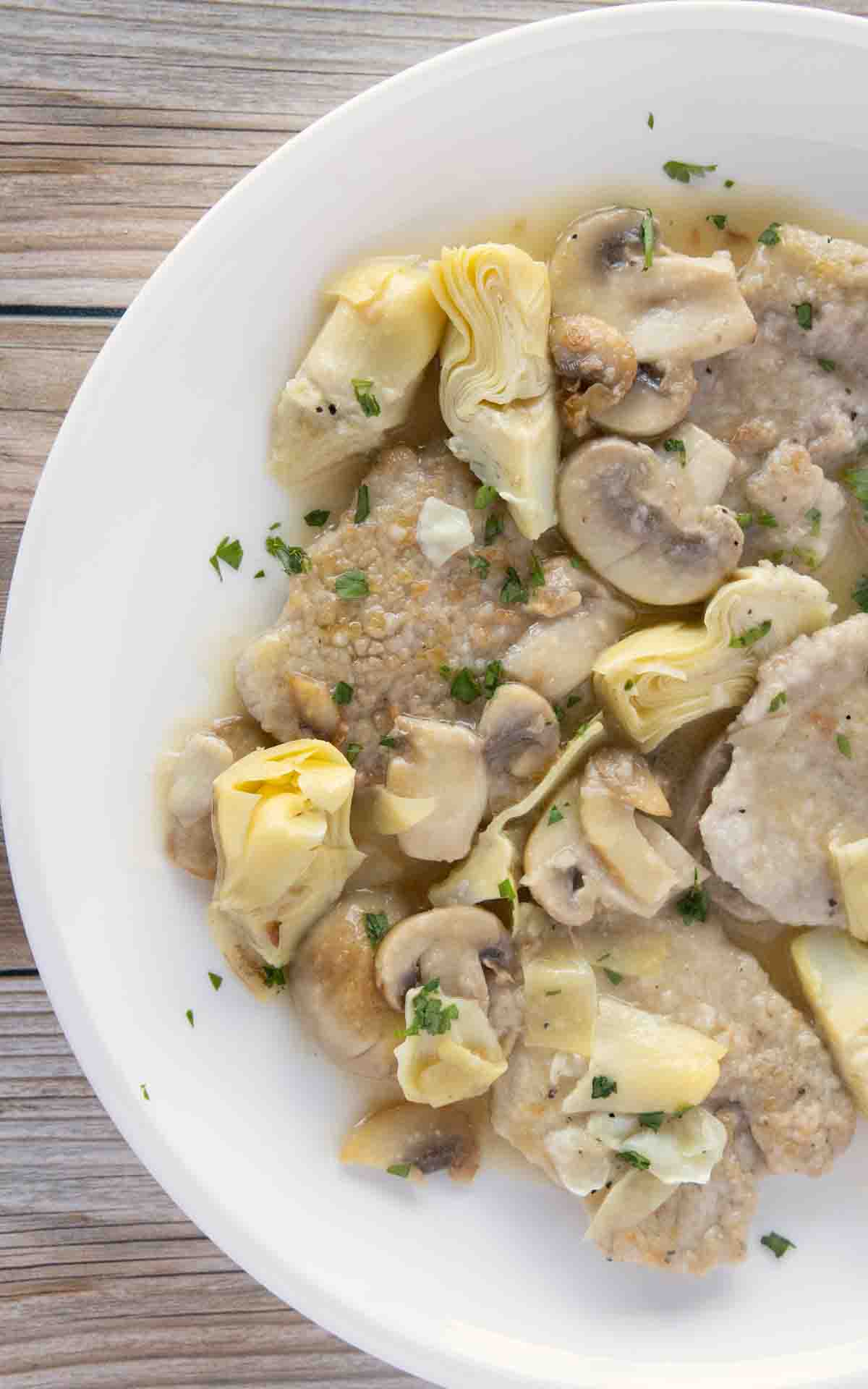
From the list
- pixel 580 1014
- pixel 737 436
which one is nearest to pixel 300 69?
pixel 737 436

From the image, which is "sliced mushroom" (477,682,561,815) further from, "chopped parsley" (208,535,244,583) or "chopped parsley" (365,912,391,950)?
"chopped parsley" (208,535,244,583)

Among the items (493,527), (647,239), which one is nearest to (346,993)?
(493,527)

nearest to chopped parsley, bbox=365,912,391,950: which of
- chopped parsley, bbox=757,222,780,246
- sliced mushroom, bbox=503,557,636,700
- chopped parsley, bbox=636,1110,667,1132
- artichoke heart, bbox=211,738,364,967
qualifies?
artichoke heart, bbox=211,738,364,967

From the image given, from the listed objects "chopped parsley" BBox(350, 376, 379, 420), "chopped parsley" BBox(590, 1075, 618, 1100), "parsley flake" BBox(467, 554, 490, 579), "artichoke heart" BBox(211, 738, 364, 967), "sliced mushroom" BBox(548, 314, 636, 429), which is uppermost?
"sliced mushroom" BBox(548, 314, 636, 429)

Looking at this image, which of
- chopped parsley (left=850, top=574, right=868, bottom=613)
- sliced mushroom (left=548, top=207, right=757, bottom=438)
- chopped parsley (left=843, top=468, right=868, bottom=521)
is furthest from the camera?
chopped parsley (left=850, top=574, right=868, bottom=613)

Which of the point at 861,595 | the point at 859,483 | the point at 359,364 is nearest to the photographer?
the point at 359,364

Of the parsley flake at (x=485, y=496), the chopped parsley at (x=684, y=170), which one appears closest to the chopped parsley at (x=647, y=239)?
the chopped parsley at (x=684, y=170)

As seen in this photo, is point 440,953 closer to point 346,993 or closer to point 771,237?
point 346,993
